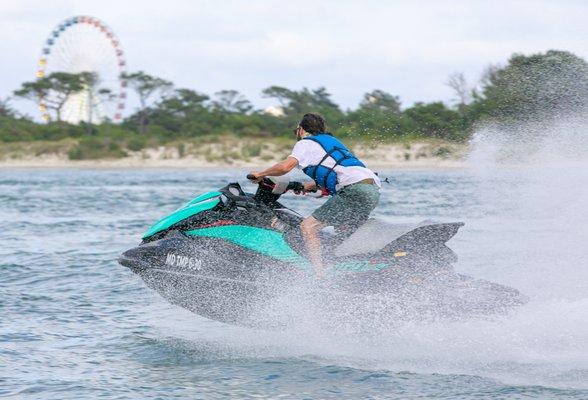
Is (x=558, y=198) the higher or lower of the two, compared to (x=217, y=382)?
higher

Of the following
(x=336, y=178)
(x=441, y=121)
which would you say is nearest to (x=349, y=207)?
(x=336, y=178)

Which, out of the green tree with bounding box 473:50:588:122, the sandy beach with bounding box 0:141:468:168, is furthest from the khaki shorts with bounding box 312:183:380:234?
the sandy beach with bounding box 0:141:468:168

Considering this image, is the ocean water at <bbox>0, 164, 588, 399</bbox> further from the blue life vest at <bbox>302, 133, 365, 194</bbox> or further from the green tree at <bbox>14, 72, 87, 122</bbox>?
the green tree at <bbox>14, 72, 87, 122</bbox>

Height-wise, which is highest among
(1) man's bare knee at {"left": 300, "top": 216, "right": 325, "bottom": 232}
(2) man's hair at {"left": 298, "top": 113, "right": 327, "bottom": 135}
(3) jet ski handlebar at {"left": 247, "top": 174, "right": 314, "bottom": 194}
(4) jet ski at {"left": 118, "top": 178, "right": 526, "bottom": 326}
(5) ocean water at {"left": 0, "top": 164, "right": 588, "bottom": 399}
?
(2) man's hair at {"left": 298, "top": 113, "right": 327, "bottom": 135}

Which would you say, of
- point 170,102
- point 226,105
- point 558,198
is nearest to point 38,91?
point 170,102

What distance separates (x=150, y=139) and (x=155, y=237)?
46.7 m

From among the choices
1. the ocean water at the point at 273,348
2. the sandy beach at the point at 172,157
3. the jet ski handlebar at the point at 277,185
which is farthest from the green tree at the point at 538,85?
the sandy beach at the point at 172,157

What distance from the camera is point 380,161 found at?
38.8 metres

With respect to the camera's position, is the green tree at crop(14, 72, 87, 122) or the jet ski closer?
the jet ski

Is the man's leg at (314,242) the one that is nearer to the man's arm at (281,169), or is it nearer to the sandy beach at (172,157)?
the man's arm at (281,169)

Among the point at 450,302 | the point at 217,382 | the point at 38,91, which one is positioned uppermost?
the point at 38,91

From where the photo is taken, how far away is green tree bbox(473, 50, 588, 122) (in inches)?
593

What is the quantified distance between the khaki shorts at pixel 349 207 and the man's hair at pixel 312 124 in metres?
0.47

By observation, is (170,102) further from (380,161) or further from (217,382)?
(217,382)
